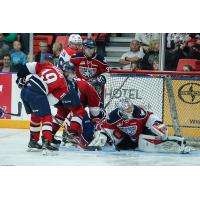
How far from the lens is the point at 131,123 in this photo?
6.38 m

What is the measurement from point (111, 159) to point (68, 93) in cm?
76

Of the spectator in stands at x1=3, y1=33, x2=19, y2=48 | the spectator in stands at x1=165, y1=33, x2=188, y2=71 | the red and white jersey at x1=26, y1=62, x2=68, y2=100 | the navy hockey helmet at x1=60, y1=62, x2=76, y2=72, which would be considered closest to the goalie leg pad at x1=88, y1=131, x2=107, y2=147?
the red and white jersey at x1=26, y1=62, x2=68, y2=100

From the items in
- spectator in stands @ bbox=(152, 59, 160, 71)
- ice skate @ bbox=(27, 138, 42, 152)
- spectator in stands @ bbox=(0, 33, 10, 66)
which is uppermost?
spectator in stands @ bbox=(0, 33, 10, 66)

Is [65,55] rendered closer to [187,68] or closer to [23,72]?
[23,72]

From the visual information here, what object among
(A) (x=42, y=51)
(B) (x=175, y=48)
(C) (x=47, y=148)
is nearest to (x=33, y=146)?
(C) (x=47, y=148)

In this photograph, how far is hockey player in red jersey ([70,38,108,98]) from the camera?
23.1ft

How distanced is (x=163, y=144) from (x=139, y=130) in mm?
253

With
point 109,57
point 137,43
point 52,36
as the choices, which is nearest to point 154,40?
point 137,43

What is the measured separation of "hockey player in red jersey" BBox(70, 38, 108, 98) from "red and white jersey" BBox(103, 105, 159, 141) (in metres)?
0.72

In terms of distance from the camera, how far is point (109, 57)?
8336 mm

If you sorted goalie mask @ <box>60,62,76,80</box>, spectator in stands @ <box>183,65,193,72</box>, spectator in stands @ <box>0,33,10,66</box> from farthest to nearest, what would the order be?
spectator in stands @ <box>0,33,10,66</box>
spectator in stands @ <box>183,65,193,72</box>
goalie mask @ <box>60,62,76,80</box>

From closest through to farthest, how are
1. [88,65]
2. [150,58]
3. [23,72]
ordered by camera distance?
1. [23,72]
2. [88,65]
3. [150,58]

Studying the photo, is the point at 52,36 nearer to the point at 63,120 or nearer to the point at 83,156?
the point at 63,120

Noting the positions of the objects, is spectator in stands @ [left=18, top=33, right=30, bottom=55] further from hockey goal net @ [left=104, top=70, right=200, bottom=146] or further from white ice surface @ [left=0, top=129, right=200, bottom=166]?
→ white ice surface @ [left=0, top=129, right=200, bottom=166]
